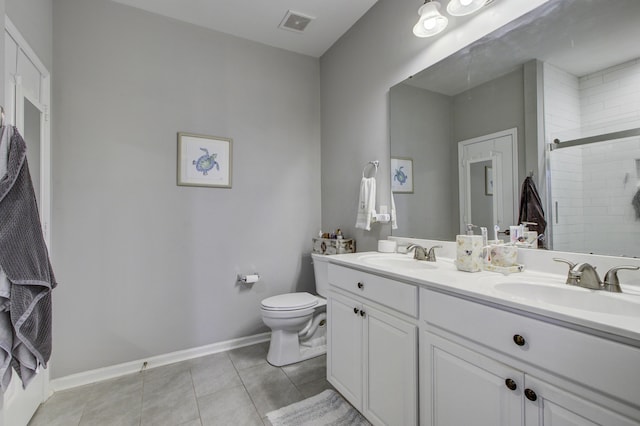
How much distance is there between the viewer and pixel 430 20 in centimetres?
162

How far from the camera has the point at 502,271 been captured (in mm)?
1278

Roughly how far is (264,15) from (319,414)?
110 inches

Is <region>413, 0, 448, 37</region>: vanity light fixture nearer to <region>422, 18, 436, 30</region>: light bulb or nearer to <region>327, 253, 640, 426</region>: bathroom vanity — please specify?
<region>422, 18, 436, 30</region>: light bulb

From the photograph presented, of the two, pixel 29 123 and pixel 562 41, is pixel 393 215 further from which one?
pixel 29 123

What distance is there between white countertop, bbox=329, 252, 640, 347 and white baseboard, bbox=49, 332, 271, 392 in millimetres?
1557

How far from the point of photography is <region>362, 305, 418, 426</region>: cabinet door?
3.95ft

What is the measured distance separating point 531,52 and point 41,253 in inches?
90.6

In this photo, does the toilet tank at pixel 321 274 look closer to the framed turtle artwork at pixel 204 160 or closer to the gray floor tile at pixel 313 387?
the gray floor tile at pixel 313 387

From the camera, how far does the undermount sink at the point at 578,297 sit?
885 mm

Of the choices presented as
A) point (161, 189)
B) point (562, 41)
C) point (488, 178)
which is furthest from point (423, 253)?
point (161, 189)

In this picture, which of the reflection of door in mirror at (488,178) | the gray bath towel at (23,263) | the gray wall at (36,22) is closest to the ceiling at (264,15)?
the gray wall at (36,22)

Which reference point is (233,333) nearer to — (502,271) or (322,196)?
(322,196)

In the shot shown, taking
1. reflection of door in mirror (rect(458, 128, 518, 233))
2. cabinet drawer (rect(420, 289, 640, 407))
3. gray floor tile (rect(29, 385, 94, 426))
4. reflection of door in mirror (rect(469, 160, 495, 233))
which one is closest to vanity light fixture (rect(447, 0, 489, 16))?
reflection of door in mirror (rect(458, 128, 518, 233))

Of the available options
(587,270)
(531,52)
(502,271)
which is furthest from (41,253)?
(531,52)
